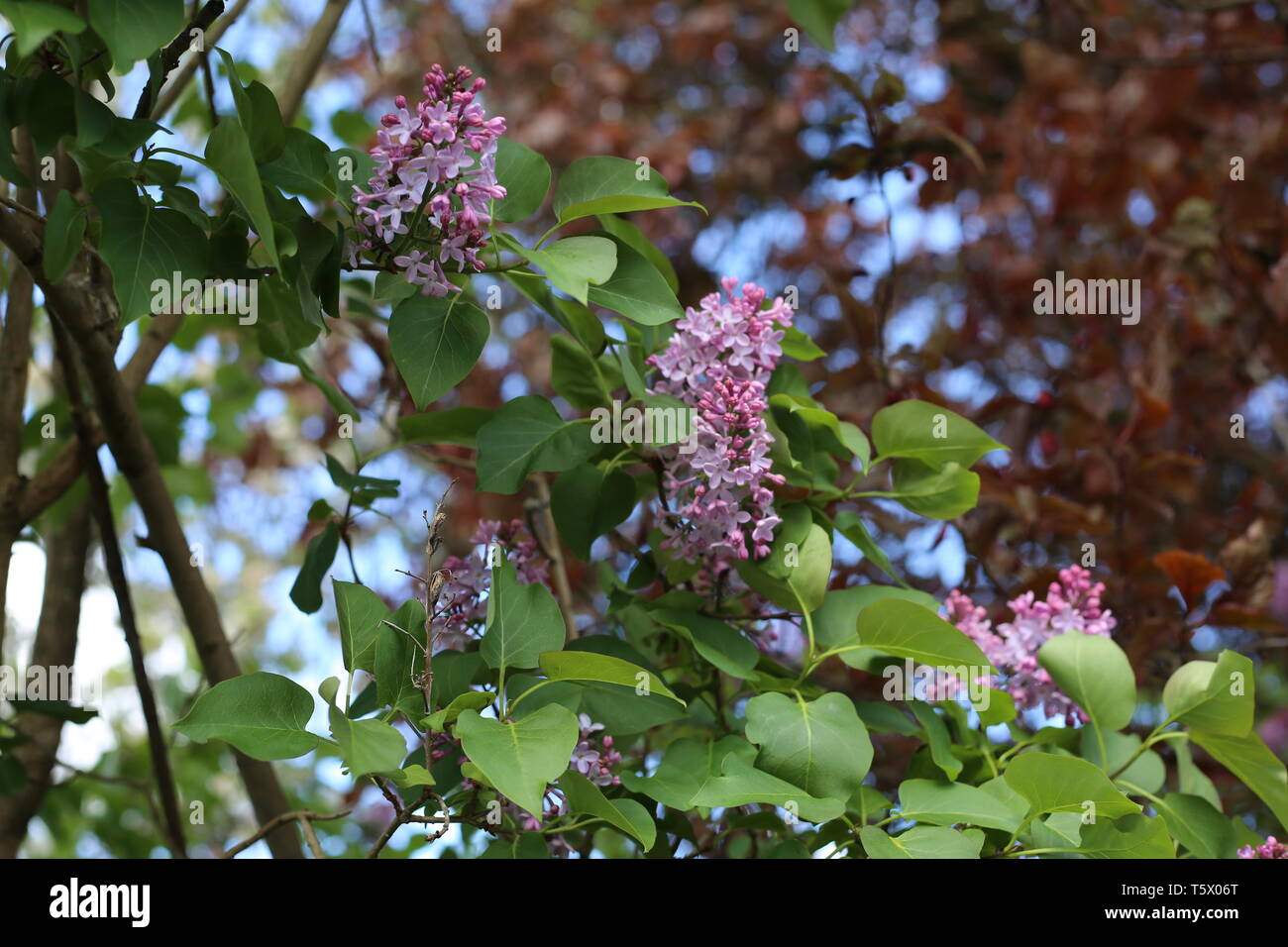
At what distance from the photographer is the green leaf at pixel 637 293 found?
74 cm

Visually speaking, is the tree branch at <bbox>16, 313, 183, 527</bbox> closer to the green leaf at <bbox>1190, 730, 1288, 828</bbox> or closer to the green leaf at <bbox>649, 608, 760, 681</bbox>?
the green leaf at <bbox>649, 608, 760, 681</bbox>

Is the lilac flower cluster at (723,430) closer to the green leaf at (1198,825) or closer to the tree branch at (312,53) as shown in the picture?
the green leaf at (1198,825)

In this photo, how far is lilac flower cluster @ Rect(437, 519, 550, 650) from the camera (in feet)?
2.76

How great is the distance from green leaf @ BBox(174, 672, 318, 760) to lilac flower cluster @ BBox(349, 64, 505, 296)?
274 millimetres

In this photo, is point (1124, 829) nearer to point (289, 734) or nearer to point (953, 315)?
point (289, 734)

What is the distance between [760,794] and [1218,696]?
0.39 meters

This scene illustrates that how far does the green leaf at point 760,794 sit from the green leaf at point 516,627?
0.13 meters

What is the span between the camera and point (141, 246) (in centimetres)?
67

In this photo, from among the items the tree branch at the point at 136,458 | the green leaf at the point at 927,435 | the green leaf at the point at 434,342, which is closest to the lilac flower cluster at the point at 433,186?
the green leaf at the point at 434,342

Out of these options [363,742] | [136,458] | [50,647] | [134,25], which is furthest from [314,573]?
[50,647]

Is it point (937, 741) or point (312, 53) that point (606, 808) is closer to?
point (937, 741)

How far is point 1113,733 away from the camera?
89 centimetres

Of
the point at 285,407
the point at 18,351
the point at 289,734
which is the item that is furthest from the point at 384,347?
the point at 285,407
